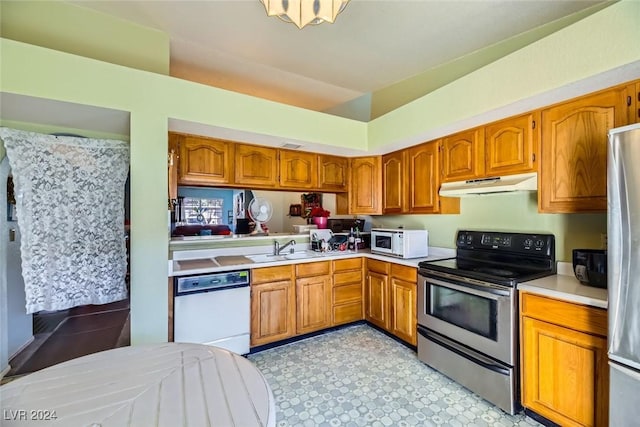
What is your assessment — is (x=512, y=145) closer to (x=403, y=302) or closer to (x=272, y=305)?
(x=403, y=302)

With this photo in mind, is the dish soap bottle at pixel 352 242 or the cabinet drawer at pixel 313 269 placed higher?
the dish soap bottle at pixel 352 242

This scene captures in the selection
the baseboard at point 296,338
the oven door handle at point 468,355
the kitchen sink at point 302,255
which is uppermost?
the kitchen sink at point 302,255

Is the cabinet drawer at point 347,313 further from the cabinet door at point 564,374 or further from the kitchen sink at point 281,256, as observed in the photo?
the cabinet door at point 564,374

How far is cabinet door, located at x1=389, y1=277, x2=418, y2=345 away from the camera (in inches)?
104

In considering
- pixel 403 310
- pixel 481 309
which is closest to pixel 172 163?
pixel 403 310

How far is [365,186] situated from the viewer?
3.54 meters

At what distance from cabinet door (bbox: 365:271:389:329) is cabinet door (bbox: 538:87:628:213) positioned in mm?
1601

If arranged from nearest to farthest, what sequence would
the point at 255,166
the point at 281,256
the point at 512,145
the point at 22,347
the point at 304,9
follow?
the point at 304,9
the point at 512,145
the point at 22,347
the point at 255,166
the point at 281,256

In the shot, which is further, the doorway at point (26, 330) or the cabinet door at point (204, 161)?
the cabinet door at point (204, 161)

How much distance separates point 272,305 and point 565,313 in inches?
87.8

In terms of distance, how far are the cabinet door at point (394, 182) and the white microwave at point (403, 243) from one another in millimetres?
329

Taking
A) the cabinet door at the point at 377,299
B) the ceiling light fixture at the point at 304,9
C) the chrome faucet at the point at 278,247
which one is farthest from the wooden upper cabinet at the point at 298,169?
the ceiling light fixture at the point at 304,9

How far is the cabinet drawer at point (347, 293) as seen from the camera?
3117 mm

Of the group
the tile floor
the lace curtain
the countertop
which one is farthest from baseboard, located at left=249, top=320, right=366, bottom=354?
the lace curtain
